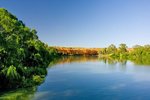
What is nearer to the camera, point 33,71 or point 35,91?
point 35,91

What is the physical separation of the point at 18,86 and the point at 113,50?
11019cm

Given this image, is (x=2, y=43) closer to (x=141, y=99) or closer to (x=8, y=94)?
(x=8, y=94)

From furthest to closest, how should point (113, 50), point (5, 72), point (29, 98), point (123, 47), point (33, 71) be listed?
point (113, 50) < point (123, 47) < point (33, 71) < point (5, 72) < point (29, 98)

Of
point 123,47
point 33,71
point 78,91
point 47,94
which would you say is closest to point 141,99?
point 78,91

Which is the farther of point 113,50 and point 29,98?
point 113,50

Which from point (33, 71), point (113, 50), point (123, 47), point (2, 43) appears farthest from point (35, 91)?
point (113, 50)

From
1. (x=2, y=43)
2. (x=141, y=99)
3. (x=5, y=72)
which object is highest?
(x=2, y=43)

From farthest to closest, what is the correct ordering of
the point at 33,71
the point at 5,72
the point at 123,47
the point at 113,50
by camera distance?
1. the point at 113,50
2. the point at 123,47
3. the point at 33,71
4. the point at 5,72

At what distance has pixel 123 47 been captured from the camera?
118750 mm

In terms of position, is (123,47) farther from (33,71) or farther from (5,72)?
(5,72)

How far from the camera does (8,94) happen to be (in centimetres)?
2086

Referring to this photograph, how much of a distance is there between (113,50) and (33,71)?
103m

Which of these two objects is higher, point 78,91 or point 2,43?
point 2,43

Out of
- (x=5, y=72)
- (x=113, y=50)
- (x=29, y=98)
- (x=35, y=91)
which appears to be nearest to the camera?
(x=29, y=98)
